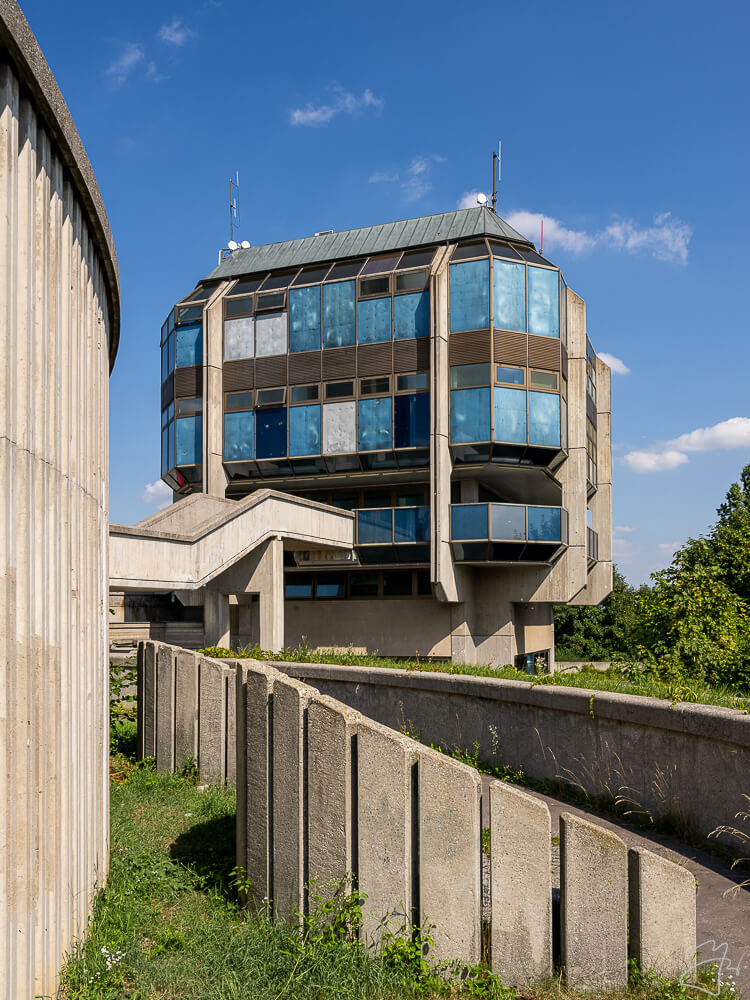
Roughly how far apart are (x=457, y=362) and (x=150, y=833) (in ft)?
62.9

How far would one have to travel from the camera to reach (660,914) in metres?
4.83

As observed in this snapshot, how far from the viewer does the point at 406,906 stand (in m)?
5.07

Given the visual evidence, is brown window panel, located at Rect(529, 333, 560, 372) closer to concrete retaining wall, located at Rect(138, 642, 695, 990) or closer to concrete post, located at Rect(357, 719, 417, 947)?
concrete retaining wall, located at Rect(138, 642, 695, 990)

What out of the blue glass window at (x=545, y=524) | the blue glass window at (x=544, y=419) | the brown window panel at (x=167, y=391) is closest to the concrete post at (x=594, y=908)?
the blue glass window at (x=545, y=524)

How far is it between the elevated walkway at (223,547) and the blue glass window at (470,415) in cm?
450

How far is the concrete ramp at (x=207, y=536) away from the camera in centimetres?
1645

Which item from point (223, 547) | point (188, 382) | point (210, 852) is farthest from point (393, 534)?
point (210, 852)

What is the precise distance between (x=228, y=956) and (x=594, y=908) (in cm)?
225

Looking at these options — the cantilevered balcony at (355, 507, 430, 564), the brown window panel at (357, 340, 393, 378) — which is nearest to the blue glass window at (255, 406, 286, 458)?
the brown window panel at (357, 340, 393, 378)

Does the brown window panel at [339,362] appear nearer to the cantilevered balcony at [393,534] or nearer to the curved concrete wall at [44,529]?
the cantilevered balcony at [393,534]

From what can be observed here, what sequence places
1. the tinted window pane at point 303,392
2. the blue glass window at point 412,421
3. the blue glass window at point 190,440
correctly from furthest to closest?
the blue glass window at point 190,440, the tinted window pane at point 303,392, the blue glass window at point 412,421

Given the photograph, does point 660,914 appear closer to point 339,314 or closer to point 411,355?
point 411,355

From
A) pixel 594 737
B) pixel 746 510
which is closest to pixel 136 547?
pixel 594 737

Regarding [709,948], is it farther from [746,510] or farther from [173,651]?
[746,510]
